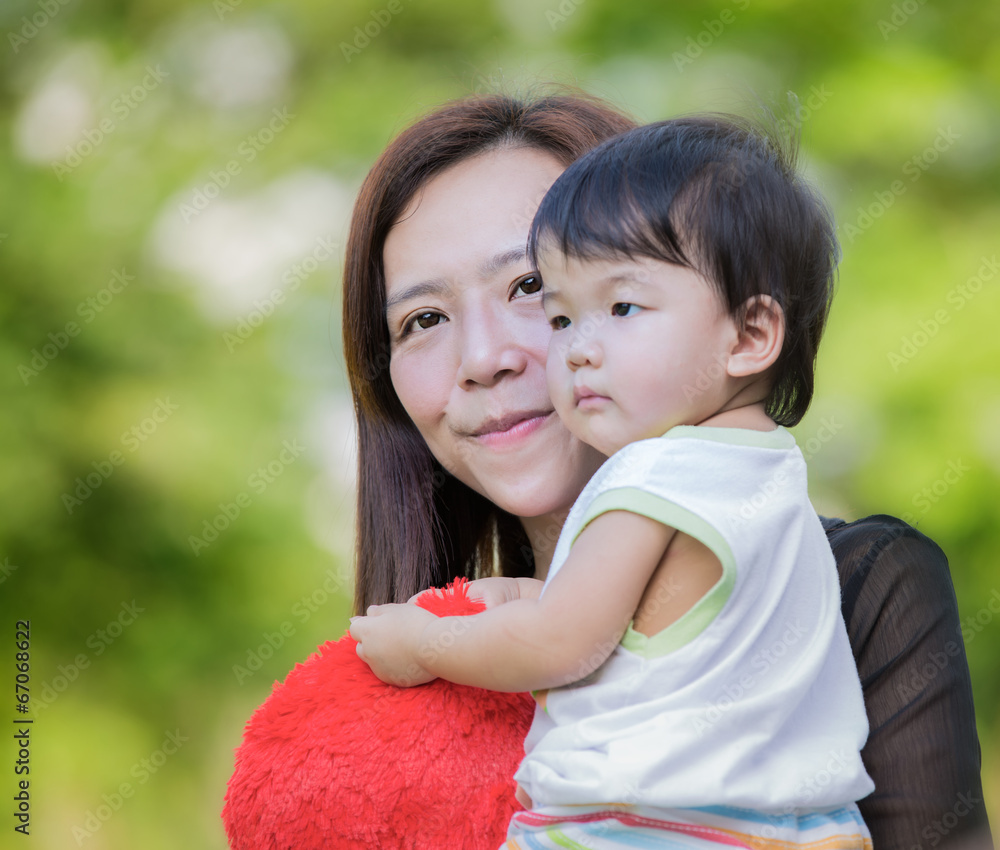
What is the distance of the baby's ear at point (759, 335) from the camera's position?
130 centimetres

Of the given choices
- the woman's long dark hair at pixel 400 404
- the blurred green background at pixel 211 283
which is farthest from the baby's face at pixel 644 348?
the blurred green background at pixel 211 283

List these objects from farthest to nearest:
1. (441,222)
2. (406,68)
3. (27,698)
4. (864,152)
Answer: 1. (406,68)
2. (27,698)
3. (864,152)
4. (441,222)

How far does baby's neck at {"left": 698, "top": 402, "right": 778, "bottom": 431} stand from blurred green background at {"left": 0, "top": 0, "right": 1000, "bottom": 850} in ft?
10.8

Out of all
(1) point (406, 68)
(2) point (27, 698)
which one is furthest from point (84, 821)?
(1) point (406, 68)

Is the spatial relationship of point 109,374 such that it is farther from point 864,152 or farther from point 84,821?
point 864,152

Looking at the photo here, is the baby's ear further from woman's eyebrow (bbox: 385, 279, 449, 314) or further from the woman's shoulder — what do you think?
woman's eyebrow (bbox: 385, 279, 449, 314)

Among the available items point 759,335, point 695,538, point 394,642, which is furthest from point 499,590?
point 759,335

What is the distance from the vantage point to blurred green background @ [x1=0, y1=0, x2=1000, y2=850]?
183 inches

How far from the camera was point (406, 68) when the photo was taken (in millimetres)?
5414

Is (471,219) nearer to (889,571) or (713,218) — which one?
(713,218)

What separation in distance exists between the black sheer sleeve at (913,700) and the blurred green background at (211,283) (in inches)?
123

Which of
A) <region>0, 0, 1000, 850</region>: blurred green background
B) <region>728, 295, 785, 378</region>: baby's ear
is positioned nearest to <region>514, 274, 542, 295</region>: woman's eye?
<region>728, 295, 785, 378</region>: baby's ear

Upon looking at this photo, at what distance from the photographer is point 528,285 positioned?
1.79 meters

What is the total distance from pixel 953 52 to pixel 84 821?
565cm
